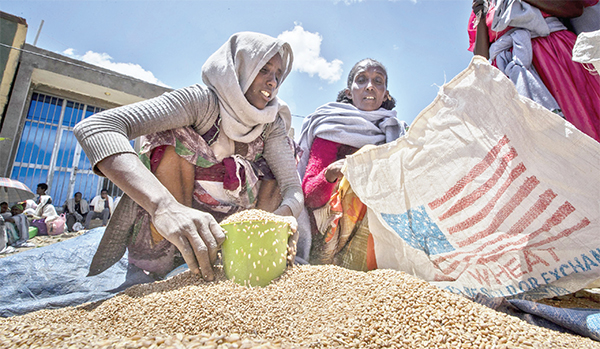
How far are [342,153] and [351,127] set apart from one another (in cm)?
22

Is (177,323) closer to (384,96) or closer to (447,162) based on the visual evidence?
(447,162)

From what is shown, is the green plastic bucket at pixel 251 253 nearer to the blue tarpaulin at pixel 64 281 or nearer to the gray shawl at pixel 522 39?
the blue tarpaulin at pixel 64 281

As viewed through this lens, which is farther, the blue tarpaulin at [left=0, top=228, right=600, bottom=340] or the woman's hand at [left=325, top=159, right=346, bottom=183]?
the woman's hand at [left=325, top=159, right=346, bottom=183]

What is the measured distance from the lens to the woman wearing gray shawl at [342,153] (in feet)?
6.30

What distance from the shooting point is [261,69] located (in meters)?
2.06

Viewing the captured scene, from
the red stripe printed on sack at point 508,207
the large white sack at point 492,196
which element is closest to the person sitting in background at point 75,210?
the large white sack at point 492,196

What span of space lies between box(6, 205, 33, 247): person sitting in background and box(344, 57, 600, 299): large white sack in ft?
19.6

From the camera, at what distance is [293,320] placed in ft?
3.38

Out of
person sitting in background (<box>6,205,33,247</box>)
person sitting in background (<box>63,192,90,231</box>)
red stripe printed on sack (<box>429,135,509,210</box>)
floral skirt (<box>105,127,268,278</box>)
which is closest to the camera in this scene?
red stripe printed on sack (<box>429,135,509,210</box>)

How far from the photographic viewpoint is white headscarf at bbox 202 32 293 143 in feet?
6.37

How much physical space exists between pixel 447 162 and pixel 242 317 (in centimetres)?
103

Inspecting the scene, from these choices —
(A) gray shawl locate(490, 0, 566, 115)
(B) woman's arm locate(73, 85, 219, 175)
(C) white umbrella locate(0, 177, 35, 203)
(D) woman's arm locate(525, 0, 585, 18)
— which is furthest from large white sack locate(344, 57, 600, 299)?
(C) white umbrella locate(0, 177, 35, 203)

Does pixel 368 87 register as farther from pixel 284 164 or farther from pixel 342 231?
pixel 342 231

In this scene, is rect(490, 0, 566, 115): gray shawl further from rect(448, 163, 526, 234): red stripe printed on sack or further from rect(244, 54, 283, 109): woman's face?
rect(244, 54, 283, 109): woman's face
